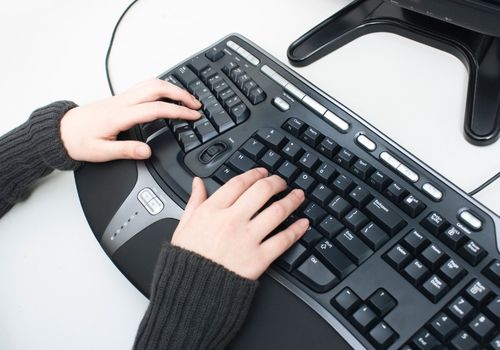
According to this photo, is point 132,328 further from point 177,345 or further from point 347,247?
point 347,247

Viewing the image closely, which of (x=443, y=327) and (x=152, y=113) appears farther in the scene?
(x=152, y=113)

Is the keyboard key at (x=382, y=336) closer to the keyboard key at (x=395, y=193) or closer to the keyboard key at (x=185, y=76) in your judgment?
the keyboard key at (x=395, y=193)

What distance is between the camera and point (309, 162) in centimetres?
46

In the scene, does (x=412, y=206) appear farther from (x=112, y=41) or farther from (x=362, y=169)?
(x=112, y=41)

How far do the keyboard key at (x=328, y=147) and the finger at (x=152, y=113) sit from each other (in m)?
0.12

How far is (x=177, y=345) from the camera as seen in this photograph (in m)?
0.42

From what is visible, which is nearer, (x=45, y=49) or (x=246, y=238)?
(x=246, y=238)

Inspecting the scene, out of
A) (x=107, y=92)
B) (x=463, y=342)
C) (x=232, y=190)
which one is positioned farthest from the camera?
(x=107, y=92)

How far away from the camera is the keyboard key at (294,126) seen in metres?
0.48

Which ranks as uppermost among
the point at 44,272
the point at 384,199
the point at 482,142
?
the point at 482,142

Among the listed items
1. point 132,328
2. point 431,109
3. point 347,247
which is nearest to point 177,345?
point 132,328

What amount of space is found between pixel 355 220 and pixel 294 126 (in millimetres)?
106

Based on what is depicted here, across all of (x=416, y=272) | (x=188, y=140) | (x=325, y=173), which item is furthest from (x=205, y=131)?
(x=416, y=272)

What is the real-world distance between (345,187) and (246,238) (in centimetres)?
9
